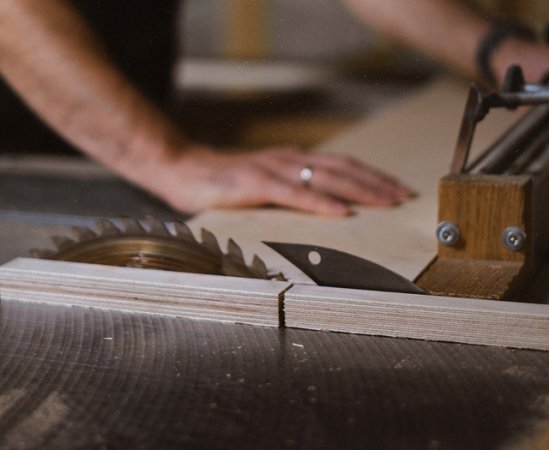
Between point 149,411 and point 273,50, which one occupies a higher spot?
point 273,50

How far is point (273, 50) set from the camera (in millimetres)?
3814

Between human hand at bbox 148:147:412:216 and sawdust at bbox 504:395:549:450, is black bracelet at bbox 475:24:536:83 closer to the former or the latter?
human hand at bbox 148:147:412:216

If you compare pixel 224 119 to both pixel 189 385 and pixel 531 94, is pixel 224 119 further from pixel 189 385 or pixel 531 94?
pixel 189 385

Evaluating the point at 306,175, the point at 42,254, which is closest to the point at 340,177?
the point at 306,175

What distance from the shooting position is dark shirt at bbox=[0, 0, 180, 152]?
6.59 ft

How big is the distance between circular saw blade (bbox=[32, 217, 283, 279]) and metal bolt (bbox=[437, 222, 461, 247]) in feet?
0.54

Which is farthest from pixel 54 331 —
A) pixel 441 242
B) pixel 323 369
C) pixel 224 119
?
pixel 224 119

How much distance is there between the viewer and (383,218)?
1.10 meters

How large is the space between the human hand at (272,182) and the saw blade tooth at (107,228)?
277 millimetres

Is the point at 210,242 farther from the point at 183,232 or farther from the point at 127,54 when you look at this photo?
the point at 127,54

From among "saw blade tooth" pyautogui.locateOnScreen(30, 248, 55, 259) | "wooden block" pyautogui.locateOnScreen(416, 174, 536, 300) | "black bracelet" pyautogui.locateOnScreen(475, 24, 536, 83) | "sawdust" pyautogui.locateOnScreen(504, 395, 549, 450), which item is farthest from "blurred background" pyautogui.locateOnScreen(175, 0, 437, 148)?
"sawdust" pyautogui.locateOnScreen(504, 395, 549, 450)

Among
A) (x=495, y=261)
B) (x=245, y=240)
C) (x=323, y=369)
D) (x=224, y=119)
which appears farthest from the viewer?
(x=224, y=119)

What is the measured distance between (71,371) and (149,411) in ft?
0.32

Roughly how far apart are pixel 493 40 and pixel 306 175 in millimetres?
481
